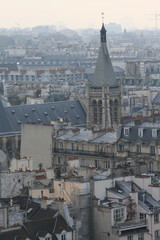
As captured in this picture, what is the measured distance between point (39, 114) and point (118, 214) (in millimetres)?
46540

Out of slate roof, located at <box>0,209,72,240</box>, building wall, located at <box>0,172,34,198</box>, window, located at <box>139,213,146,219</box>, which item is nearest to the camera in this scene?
slate roof, located at <box>0,209,72,240</box>

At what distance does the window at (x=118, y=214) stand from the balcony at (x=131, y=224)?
0.29 m

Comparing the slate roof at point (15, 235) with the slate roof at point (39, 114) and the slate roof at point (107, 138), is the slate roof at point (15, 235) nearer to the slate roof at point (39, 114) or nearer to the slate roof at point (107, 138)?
the slate roof at point (107, 138)

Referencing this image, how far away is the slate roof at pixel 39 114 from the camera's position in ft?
296

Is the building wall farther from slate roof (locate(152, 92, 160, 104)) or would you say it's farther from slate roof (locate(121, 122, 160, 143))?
slate roof (locate(152, 92, 160, 104))

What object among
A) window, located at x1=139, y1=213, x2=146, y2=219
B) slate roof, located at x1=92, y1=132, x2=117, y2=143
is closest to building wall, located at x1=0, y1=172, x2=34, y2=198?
window, located at x1=139, y1=213, x2=146, y2=219

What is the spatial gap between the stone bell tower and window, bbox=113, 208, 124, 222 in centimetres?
4490

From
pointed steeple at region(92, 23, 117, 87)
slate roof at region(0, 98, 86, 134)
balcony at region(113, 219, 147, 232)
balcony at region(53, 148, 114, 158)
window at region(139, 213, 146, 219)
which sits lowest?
balcony at region(113, 219, 147, 232)

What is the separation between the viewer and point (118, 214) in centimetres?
4606

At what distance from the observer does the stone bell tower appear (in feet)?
301

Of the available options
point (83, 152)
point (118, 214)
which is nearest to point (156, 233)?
point (118, 214)

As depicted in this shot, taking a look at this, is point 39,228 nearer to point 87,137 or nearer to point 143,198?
point 143,198

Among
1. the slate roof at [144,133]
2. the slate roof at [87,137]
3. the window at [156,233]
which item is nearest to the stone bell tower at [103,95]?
the slate roof at [87,137]

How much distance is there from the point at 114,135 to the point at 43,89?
273 ft
